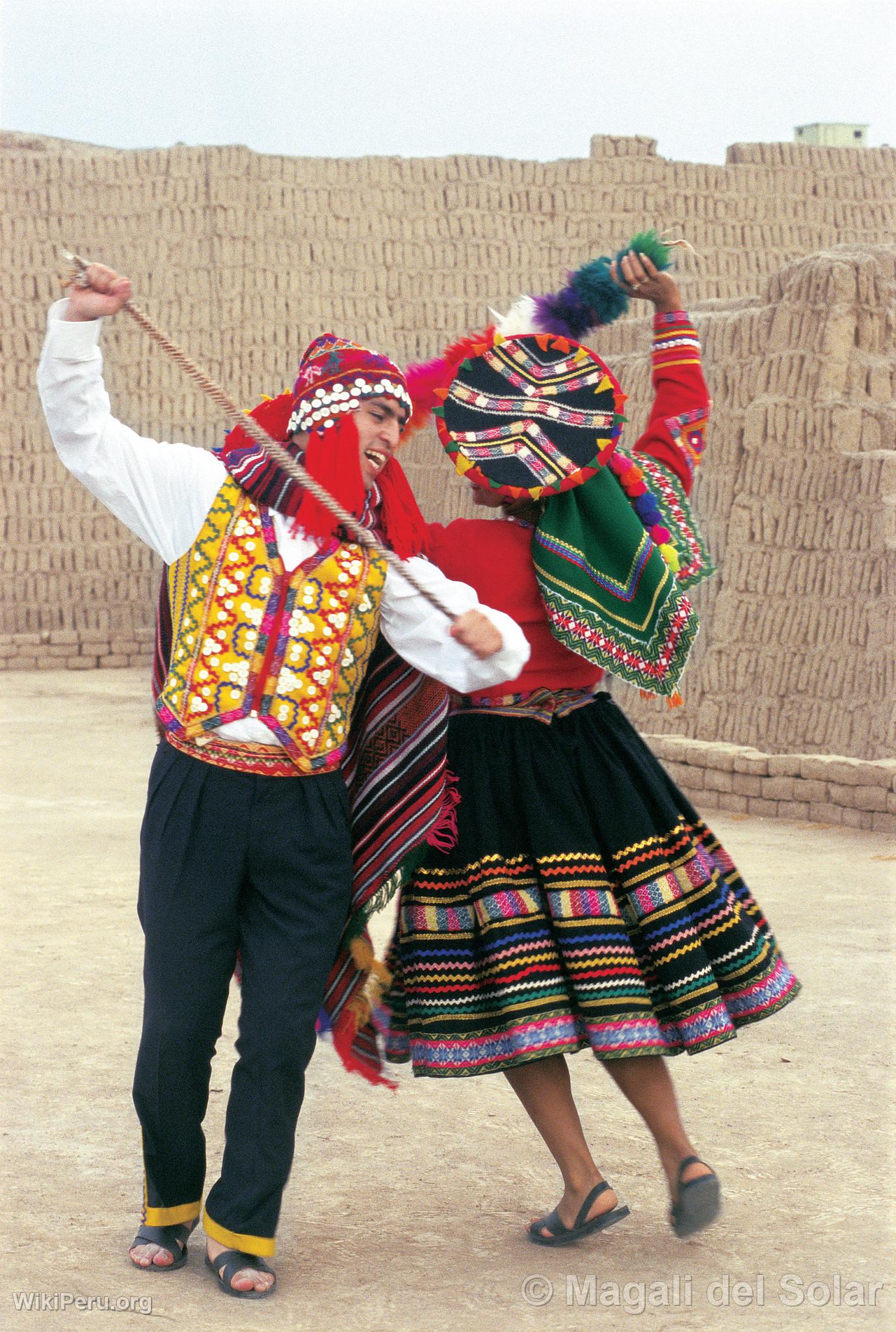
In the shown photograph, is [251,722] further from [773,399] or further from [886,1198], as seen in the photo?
[773,399]

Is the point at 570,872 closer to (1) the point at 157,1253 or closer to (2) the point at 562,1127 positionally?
(2) the point at 562,1127

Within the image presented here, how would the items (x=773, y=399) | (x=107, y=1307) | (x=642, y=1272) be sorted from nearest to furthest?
(x=107, y=1307) → (x=642, y=1272) → (x=773, y=399)

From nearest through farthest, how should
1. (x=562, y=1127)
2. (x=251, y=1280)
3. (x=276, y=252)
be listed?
(x=251, y=1280), (x=562, y=1127), (x=276, y=252)

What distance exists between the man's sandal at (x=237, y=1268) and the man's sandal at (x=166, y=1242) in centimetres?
9

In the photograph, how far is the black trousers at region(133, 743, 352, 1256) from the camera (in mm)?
2799

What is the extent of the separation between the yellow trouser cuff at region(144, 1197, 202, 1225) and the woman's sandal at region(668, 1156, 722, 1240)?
96cm

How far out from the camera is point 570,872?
9.66 feet

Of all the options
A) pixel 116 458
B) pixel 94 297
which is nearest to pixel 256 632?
pixel 116 458

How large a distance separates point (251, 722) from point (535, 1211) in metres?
1.28

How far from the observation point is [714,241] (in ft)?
49.7

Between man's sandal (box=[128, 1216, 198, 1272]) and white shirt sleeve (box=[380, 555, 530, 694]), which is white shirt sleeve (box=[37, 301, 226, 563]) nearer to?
white shirt sleeve (box=[380, 555, 530, 694])

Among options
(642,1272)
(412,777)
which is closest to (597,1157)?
(642,1272)

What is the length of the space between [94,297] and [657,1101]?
188cm

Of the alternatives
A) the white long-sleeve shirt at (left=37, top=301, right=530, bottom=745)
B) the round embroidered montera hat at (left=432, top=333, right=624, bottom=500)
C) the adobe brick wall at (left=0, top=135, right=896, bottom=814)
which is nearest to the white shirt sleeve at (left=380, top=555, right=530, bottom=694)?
the white long-sleeve shirt at (left=37, top=301, right=530, bottom=745)
